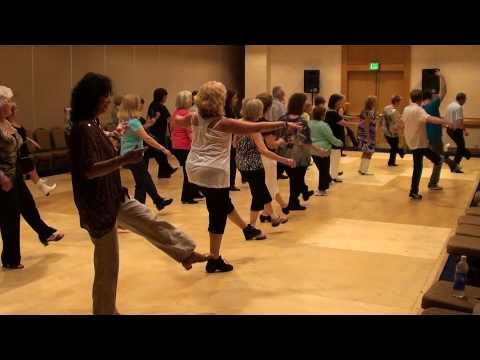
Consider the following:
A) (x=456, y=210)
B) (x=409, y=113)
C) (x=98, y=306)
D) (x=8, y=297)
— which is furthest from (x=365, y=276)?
(x=409, y=113)

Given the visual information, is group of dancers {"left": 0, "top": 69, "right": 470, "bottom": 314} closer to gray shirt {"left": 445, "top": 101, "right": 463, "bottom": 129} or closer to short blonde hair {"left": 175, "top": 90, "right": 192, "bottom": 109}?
short blonde hair {"left": 175, "top": 90, "right": 192, "bottom": 109}

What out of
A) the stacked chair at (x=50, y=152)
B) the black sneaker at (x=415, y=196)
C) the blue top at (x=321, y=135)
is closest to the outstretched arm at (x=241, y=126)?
the blue top at (x=321, y=135)

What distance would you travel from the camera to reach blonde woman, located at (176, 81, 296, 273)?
13.9 ft

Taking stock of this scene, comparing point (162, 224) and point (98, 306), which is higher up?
point (162, 224)

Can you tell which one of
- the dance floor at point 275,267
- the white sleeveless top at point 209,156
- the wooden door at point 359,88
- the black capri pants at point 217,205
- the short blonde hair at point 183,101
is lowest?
the dance floor at point 275,267

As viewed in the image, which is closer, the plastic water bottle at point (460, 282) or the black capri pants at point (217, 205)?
the plastic water bottle at point (460, 282)

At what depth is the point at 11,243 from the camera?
4.96 meters

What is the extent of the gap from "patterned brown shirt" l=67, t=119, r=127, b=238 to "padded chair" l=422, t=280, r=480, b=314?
79.5 inches

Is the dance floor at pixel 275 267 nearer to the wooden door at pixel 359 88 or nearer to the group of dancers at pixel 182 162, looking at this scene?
the group of dancers at pixel 182 162

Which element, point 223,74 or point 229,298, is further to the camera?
point 223,74

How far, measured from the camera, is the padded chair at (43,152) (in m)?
10.3

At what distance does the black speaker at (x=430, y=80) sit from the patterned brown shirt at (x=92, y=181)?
13.0m

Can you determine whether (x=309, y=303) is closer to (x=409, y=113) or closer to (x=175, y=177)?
(x=409, y=113)

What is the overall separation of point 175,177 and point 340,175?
304 cm
